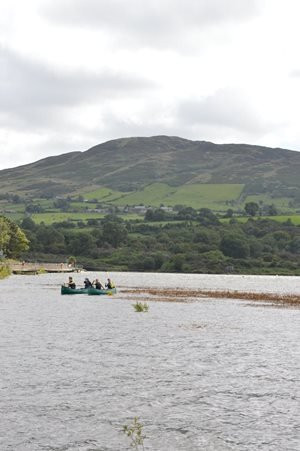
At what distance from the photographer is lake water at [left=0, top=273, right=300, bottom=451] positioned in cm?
2747

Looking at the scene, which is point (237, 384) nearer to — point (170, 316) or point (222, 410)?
point (222, 410)

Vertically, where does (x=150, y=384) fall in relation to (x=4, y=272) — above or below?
below

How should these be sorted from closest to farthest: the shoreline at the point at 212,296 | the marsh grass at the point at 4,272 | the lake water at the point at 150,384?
1. the lake water at the point at 150,384
2. the shoreline at the point at 212,296
3. the marsh grass at the point at 4,272

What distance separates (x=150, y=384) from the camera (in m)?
37.2

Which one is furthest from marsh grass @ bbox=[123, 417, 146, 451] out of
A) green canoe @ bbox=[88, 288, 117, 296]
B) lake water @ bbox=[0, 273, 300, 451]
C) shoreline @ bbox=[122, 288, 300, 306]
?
green canoe @ bbox=[88, 288, 117, 296]

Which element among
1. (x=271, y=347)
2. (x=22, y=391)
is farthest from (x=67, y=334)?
(x=22, y=391)

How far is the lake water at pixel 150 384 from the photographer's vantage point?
27.5 meters

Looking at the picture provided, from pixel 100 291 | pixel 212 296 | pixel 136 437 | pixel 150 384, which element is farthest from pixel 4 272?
pixel 136 437

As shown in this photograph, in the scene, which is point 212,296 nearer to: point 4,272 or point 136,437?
point 4,272

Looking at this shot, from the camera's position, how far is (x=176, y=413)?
102ft

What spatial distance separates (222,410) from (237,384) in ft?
19.8

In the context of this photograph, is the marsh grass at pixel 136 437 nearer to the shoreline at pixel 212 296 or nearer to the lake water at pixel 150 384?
the lake water at pixel 150 384

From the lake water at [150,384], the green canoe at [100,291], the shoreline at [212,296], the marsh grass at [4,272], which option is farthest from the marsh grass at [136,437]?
the marsh grass at [4,272]

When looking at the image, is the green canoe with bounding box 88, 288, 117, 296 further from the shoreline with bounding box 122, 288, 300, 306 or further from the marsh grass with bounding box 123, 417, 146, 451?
the marsh grass with bounding box 123, 417, 146, 451
